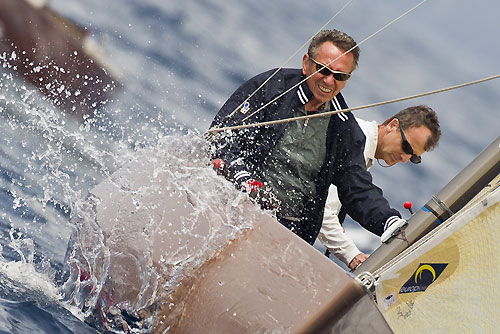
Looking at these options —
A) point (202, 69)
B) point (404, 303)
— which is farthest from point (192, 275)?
point (202, 69)

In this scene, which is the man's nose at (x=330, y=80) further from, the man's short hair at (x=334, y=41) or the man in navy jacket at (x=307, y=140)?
the man's short hair at (x=334, y=41)

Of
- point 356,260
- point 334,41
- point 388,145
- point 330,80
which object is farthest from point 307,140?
point 388,145

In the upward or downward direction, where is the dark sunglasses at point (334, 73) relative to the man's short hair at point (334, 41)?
downward

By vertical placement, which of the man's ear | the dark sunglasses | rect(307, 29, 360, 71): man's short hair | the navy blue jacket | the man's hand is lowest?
the man's hand

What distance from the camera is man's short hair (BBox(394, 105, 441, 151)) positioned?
346cm

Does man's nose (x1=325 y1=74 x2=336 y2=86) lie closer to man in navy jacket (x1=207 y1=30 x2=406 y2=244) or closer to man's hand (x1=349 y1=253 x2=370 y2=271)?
man in navy jacket (x1=207 y1=30 x2=406 y2=244)

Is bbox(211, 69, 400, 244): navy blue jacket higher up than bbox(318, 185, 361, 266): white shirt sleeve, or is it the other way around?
bbox(211, 69, 400, 244): navy blue jacket

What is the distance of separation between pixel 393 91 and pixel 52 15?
4802mm

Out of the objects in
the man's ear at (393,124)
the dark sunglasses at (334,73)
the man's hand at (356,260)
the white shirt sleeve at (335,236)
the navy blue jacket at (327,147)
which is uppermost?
the dark sunglasses at (334,73)

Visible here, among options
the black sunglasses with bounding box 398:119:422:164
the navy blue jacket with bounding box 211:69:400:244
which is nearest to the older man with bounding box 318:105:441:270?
the black sunglasses with bounding box 398:119:422:164

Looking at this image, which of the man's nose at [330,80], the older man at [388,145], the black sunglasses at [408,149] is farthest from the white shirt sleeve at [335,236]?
the man's nose at [330,80]

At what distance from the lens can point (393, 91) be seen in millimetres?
9609

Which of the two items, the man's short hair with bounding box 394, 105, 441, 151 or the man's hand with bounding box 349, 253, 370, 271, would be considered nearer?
the man's hand with bounding box 349, 253, 370, 271

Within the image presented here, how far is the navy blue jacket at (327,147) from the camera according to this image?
2.61m
